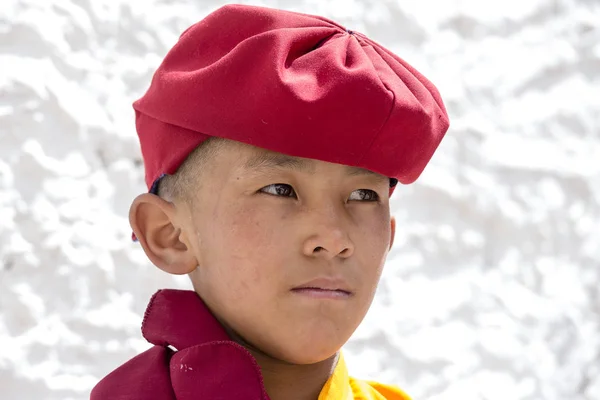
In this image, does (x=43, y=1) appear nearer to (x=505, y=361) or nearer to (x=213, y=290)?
(x=213, y=290)

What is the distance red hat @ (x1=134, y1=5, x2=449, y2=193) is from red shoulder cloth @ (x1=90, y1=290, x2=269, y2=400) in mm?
195

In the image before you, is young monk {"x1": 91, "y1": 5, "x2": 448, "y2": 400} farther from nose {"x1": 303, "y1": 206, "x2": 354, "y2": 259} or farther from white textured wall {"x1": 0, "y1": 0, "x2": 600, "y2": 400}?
white textured wall {"x1": 0, "y1": 0, "x2": 600, "y2": 400}

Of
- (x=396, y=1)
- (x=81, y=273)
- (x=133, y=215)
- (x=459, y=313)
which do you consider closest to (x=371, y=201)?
(x=133, y=215)

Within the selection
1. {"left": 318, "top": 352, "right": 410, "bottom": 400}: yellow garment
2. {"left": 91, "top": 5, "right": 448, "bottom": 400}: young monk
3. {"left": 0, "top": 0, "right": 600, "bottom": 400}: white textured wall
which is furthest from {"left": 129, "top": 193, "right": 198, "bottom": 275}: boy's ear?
{"left": 0, "top": 0, "right": 600, "bottom": 400}: white textured wall

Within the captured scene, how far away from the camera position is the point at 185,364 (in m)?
1.25

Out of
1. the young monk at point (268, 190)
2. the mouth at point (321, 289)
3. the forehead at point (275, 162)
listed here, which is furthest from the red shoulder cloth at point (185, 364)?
the forehead at point (275, 162)

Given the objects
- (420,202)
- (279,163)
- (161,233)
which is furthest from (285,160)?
(420,202)

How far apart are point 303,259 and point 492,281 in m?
1.05

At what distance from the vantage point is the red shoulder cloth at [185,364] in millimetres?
1237

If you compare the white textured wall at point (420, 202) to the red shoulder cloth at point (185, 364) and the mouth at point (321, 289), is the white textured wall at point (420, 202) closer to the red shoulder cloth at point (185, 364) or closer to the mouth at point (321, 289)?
the red shoulder cloth at point (185, 364)

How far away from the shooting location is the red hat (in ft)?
4.00

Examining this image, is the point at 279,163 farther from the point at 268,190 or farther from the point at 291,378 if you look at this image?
the point at 291,378

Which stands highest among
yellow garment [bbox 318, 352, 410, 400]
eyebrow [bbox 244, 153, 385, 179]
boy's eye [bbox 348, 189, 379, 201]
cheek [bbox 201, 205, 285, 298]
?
eyebrow [bbox 244, 153, 385, 179]

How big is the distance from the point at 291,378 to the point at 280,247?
216mm
